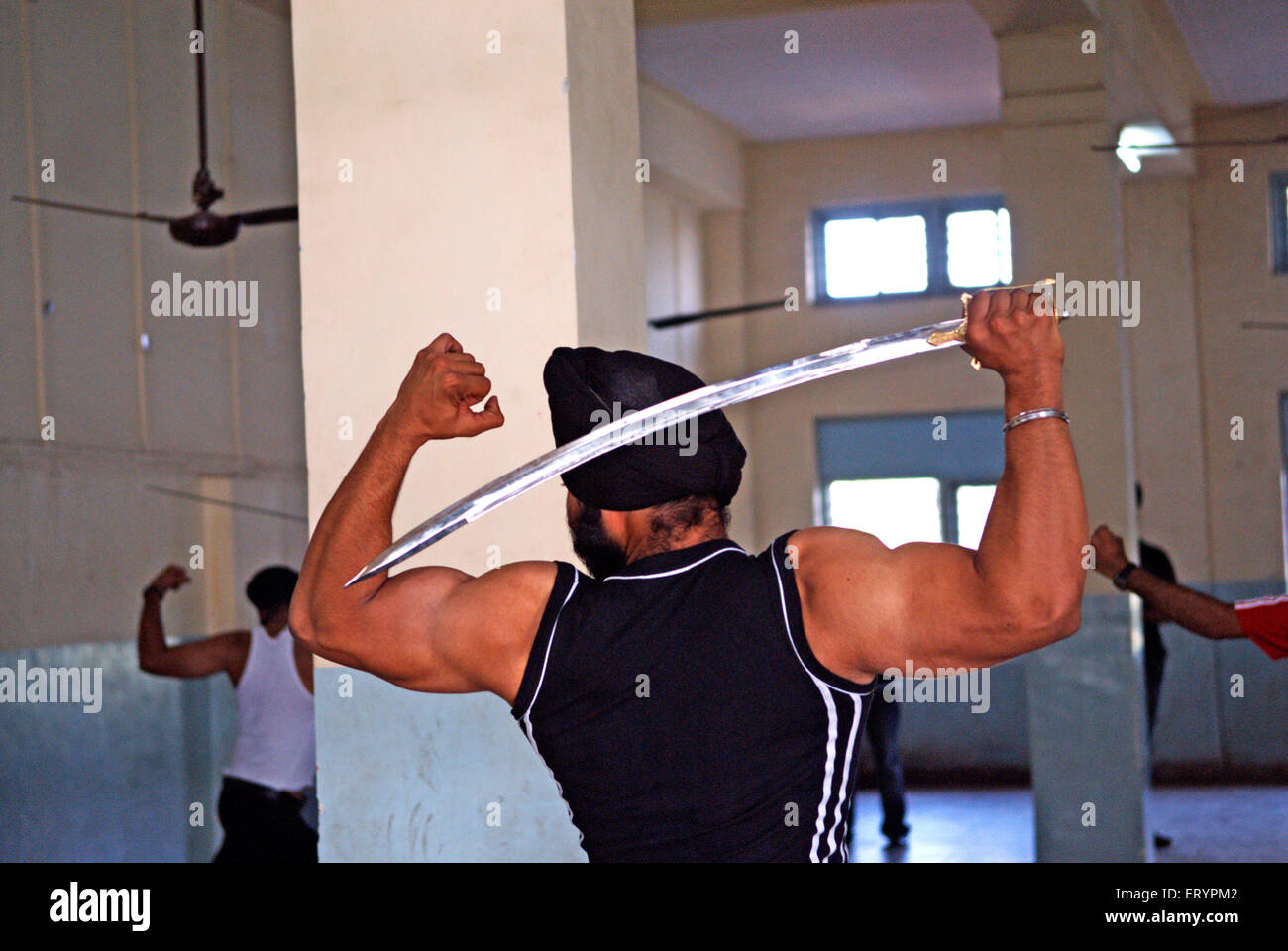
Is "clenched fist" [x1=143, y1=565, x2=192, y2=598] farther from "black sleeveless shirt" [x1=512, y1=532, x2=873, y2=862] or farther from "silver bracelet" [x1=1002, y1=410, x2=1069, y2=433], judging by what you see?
"silver bracelet" [x1=1002, y1=410, x2=1069, y2=433]

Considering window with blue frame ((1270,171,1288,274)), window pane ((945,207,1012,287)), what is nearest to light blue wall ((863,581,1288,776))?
window with blue frame ((1270,171,1288,274))

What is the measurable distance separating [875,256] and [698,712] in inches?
347

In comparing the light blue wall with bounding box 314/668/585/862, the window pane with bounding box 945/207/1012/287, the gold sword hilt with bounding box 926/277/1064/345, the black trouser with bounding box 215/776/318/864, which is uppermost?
the window pane with bounding box 945/207/1012/287

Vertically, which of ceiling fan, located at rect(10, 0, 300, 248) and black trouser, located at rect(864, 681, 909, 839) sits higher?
ceiling fan, located at rect(10, 0, 300, 248)

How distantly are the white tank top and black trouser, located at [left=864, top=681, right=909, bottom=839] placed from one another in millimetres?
3399

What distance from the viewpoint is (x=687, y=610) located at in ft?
5.35

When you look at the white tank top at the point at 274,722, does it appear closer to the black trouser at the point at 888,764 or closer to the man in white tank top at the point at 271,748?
the man in white tank top at the point at 271,748

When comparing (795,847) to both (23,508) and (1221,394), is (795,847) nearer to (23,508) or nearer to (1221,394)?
(23,508)

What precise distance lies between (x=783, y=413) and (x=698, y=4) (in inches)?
172

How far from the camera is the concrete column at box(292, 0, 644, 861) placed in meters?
2.75

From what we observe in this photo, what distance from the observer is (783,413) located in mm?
10094

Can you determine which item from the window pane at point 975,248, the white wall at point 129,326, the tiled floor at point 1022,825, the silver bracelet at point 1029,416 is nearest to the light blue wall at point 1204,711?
the tiled floor at point 1022,825
